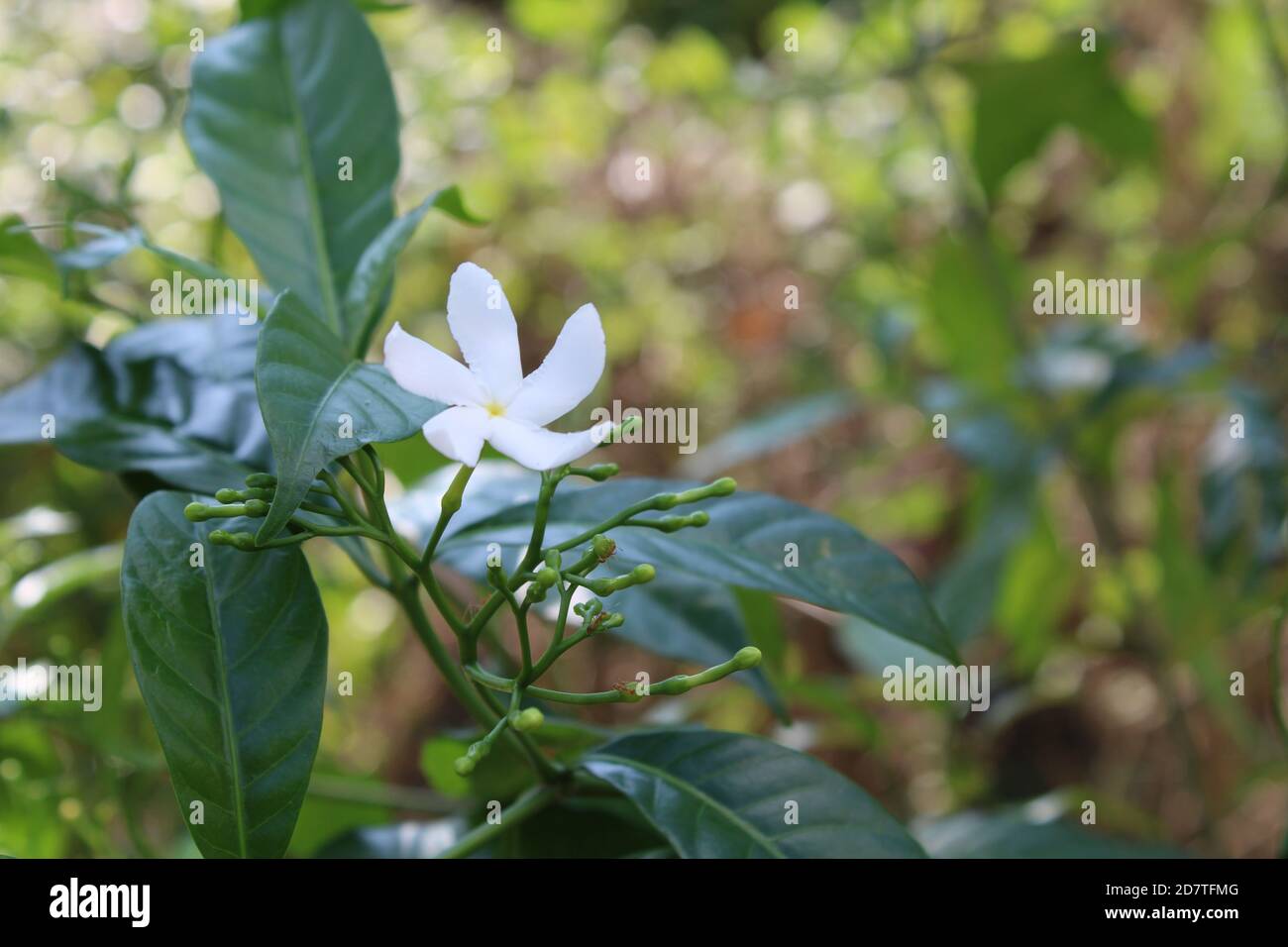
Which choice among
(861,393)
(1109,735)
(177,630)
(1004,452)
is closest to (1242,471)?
(1004,452)

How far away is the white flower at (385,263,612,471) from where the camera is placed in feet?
1.36

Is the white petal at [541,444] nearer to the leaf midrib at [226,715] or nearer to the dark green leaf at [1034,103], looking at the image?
the leaf midrib at [226,715]

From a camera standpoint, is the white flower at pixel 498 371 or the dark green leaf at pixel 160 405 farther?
the dark green leaf at pixel 160 405

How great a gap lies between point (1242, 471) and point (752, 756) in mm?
787

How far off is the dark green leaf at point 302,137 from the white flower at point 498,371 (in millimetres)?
172

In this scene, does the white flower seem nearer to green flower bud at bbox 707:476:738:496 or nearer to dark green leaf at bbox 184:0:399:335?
green flower bud at bbox 707:476:738:496

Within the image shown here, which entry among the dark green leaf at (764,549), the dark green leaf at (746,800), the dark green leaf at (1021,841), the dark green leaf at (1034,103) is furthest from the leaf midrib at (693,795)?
the dark green leaf at (1034,103)

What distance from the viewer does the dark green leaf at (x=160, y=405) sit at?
562 millimetres

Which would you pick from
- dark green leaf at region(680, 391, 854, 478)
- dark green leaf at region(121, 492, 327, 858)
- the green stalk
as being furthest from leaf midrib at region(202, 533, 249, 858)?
dark green leaf at region(680, 391, 854, 478)

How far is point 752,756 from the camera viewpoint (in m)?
0.51

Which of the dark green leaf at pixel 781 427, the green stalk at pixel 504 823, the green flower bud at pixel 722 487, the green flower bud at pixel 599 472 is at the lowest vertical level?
the green stalk at pixel 504 823

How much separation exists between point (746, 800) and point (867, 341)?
113 cm

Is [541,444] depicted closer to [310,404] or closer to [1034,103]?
[310,404]

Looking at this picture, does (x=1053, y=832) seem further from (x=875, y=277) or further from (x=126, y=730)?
(x=875, y=277)
